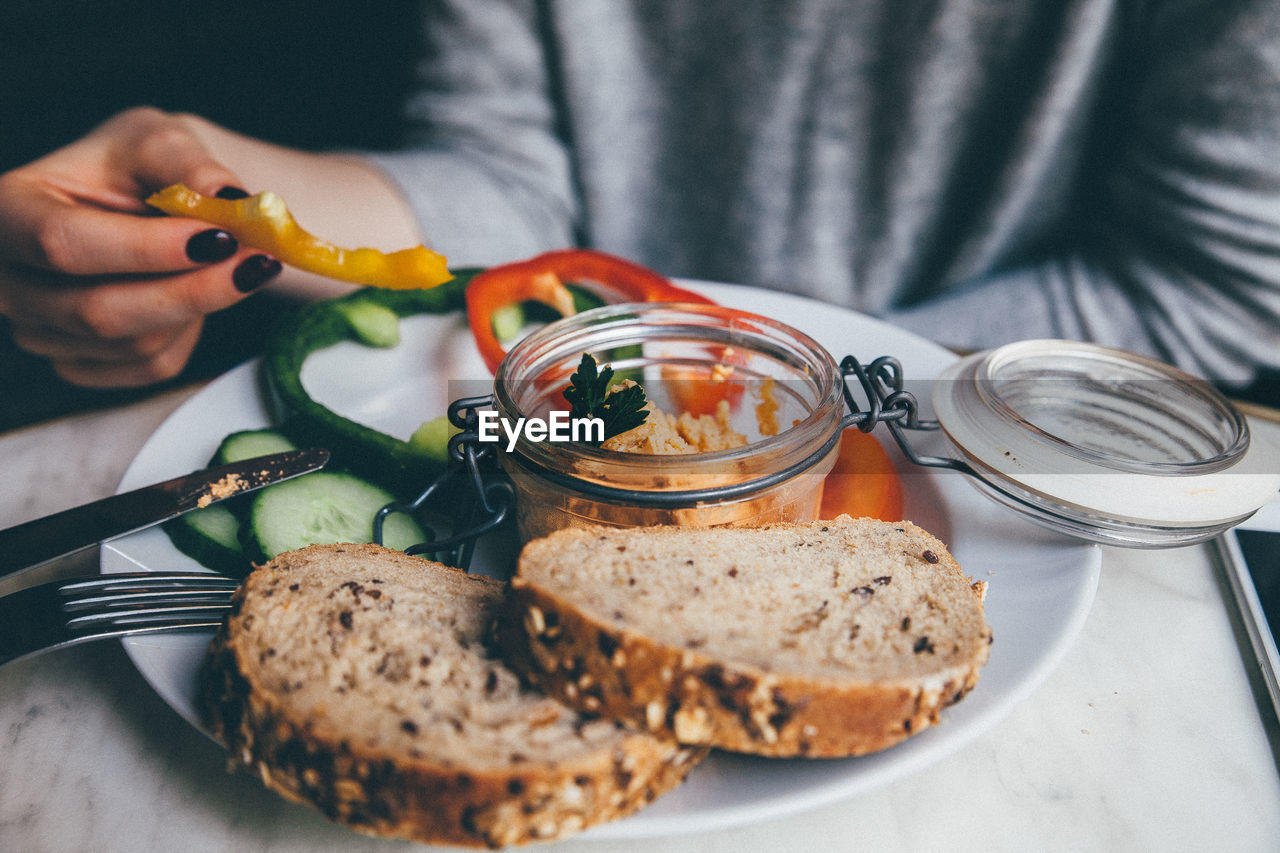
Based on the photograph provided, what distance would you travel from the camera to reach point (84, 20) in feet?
8.43

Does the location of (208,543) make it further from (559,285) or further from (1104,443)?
(1104,443)

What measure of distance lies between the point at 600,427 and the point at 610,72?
1974mm

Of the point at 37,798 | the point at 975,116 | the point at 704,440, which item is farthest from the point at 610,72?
the point at 37,798

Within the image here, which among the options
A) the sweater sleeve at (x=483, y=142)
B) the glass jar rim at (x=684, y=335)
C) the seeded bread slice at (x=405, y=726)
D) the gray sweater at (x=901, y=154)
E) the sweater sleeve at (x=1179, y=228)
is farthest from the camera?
the sweater sleeve at (x=483, y=142)

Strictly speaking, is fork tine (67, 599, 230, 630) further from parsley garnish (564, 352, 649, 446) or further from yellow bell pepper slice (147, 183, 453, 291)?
yellow bell pepper slice (147, 183, 453, 291)

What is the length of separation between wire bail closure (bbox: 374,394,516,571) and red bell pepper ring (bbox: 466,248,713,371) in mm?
547

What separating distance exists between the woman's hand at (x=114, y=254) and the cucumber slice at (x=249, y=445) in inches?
17.4

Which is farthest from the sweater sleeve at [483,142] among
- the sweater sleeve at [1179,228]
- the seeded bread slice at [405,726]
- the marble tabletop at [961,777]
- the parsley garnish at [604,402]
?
the seeded bread slice at [405,726]

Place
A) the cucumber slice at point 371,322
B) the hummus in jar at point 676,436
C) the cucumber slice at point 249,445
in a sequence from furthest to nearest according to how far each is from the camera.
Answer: the cucumber slice at point 371,322
the cucumber slice at point 249,445
the hummus in jar at point 676,436

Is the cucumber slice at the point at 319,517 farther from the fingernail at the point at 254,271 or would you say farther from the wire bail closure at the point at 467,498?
the fingernail at the point at 254,271

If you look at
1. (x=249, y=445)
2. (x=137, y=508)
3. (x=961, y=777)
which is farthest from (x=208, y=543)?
(x=961, y=777)

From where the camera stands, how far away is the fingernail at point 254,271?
1.72 metres

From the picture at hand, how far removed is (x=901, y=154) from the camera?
2566 millimetres

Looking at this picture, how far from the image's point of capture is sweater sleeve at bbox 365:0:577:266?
2.57 m
